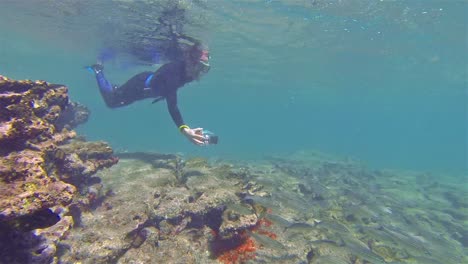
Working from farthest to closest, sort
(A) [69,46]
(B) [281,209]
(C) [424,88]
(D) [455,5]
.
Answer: (C) [424,88] < (A) [69,46] < (D) [455,5] < (B) [281,209]

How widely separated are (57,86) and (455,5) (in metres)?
23.9

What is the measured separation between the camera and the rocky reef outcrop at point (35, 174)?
Answer: 359cm

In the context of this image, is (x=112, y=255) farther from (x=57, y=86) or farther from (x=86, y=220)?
(x=57, y=86)

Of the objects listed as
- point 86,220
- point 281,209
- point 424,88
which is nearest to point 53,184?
point 86,220

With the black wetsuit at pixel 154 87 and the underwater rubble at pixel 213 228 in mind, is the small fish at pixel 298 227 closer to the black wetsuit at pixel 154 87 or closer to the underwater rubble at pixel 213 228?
the underwater rubble at pixel 213 228

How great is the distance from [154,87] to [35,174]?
7630 millimetres

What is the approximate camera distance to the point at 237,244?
6582mm

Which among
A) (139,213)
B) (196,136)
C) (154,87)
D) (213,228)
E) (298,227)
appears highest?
(154,87)

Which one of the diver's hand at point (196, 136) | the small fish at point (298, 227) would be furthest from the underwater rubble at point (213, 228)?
the diver's hand at point (196, 136)

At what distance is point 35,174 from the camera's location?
3.96m

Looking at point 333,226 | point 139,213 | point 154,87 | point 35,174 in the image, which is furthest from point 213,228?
point 154,87

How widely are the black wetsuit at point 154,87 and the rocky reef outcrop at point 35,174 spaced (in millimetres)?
2841

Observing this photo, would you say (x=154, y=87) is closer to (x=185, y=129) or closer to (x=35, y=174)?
(x=185, y=129)

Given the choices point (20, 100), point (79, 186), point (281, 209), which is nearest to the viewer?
point (20, 100)
